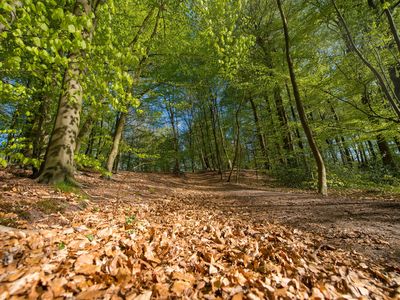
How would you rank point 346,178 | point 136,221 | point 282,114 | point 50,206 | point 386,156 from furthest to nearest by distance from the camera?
point 282,114 → point 386,156 → point 346,178 → point 136,221 → point 50,206

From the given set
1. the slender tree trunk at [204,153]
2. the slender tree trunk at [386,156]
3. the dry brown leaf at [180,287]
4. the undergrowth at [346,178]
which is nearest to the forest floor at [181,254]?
the dry brown leaf at [180,287]

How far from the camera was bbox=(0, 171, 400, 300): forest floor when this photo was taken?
83.0 inches

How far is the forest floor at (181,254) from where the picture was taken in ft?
6.92

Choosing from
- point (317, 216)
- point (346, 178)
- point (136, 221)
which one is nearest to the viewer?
point (136, 221)

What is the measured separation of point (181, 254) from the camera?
2.95 meters

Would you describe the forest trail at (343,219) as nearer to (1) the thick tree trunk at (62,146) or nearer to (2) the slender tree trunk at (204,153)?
(1) the thick tree trunk at (62,146)

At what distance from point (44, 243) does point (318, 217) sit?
5275mm

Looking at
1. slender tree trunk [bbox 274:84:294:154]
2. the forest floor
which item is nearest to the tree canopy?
slender tree trunk [bbox 274:84:294:154]

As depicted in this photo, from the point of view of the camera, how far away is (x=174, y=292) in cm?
209

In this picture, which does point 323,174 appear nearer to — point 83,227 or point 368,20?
point 368,20

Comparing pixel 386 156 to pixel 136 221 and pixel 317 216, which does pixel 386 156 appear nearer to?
pixel 317 216

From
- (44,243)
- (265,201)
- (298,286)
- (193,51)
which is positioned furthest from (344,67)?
(44,243)

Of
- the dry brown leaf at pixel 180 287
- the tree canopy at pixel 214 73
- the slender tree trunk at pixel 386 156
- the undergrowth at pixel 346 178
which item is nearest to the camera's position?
the dry brown leaf at pixel 180 287

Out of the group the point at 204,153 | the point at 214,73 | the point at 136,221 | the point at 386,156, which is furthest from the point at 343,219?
the point at 204,153
